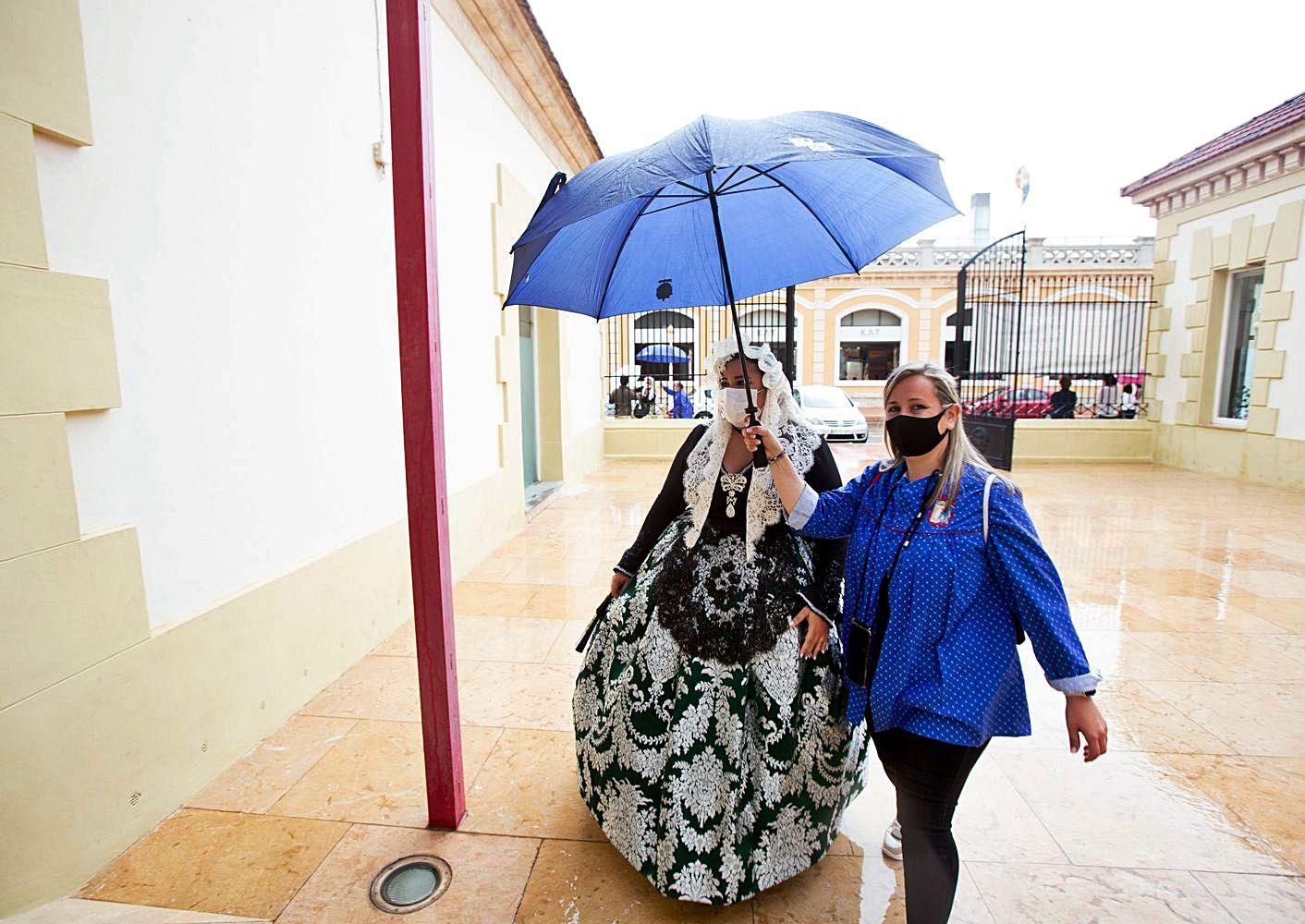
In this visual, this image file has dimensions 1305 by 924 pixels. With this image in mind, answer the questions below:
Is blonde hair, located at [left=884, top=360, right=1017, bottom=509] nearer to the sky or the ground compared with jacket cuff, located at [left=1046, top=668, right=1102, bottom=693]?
nearer to the sky

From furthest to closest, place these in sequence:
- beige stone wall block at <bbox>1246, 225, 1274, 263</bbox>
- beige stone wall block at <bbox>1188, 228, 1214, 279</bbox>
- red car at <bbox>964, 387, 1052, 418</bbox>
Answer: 1. red car at <bbox>964, 387, 1052, 418</bbox>
2. beige stone wall block at <bbox>1188, 228, 1214, 279</bbox>
3. beige stone wall block at <bbox>1246, 225, 1274, 263</bbox>

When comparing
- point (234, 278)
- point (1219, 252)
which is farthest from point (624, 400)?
point (234, 278)

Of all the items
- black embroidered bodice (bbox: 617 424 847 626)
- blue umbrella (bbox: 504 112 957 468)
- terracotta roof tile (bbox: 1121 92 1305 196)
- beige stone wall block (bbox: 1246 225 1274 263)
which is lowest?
black embroidered bodice (bbox: 617 424 847 626)

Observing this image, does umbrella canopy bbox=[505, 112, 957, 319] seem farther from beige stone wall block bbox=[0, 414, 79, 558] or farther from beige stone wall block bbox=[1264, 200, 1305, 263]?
beige stone wall block bbox=[1264, 200, 1305, 263]

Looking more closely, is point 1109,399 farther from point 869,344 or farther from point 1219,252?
point 869,344

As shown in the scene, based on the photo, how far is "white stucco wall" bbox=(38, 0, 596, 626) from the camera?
7.35ft

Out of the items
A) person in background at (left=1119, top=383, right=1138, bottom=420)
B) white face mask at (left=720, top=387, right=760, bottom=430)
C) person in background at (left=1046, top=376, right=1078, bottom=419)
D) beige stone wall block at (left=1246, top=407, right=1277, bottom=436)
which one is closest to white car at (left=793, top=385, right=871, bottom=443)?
person in background at (left=1046, top=376, right=1078, bottom=419)

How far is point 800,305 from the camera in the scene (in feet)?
80.2

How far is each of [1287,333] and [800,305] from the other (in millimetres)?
16578

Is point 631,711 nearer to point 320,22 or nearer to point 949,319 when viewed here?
point 320,22

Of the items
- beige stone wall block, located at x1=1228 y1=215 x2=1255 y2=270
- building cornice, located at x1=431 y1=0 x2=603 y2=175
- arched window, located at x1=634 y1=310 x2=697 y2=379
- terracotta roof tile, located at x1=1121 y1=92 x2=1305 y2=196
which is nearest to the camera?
building cornice, located at x1=431 y1=0 x2=603 y2=175

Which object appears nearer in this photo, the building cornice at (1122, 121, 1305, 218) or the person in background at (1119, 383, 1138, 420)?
the building cornice at (1122, 121, 1305, 218)

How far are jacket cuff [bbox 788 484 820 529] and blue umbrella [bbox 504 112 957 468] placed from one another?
152mm

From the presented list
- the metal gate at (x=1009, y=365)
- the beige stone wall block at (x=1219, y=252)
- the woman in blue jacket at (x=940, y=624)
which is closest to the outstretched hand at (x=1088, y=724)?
the woman in blue jacket at (x=940, y=624)
